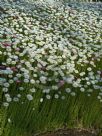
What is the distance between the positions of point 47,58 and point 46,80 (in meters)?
0.85

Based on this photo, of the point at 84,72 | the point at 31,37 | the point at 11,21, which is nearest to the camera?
the point at 84,72

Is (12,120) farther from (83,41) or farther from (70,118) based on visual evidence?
(83,41)

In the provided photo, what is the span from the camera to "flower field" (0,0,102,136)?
593 cm

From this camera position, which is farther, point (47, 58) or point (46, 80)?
point (47, 58)

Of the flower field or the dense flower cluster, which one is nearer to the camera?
the flower field

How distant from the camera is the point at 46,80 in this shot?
659 centimetres

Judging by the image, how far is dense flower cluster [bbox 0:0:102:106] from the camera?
6273 millimetres

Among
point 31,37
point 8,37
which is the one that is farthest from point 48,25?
point 8,37

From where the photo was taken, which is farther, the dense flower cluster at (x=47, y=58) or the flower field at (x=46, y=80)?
the dense flower cluster at (x=47, y=58)

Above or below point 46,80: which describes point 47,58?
above

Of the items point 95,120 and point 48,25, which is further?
point 48,25

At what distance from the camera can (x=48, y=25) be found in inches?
392

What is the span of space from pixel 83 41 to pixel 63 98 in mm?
2835

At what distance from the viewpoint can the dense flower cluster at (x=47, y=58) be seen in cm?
627
